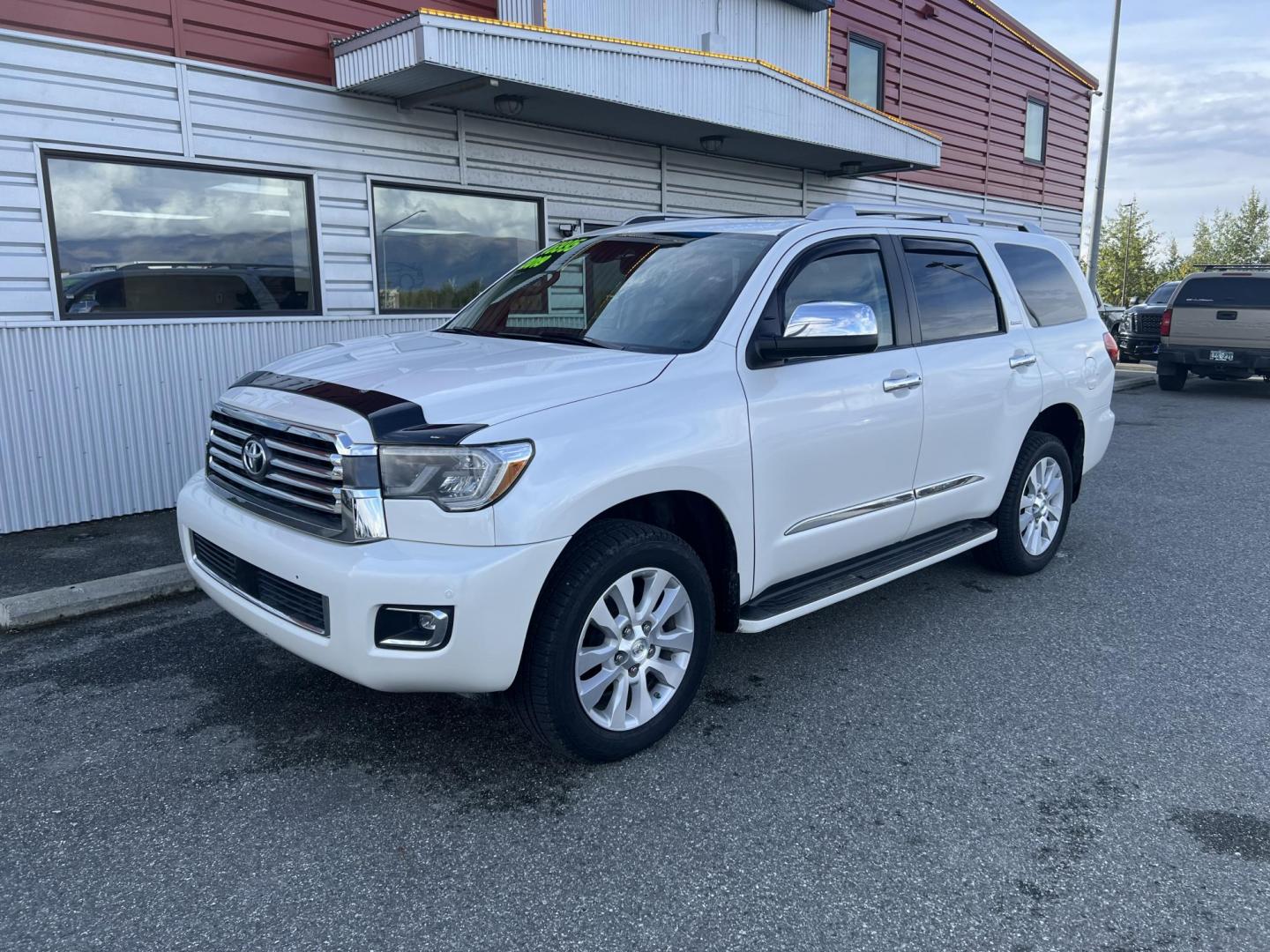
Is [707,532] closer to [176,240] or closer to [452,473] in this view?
[452,473]

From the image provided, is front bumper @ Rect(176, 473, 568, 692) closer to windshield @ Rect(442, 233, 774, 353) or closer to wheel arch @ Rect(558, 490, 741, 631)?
wheel arch @ Rect(558, 490, 741, 631)

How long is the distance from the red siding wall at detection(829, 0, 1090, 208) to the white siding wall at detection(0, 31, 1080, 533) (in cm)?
734

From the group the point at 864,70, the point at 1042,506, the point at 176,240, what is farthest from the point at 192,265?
the point at 864,70

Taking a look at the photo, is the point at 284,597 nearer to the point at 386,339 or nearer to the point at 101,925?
the point at 101,925

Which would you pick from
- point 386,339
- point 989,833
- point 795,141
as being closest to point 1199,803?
point 989,833

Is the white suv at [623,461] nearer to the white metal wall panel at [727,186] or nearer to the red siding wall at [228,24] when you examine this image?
the red siding wall at [228,24]

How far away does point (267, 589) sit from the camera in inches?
126

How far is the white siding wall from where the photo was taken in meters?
6.17

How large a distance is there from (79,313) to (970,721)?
6169 millimetres

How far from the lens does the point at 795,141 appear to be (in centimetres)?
995

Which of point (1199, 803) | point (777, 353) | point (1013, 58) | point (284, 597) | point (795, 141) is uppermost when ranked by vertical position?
point (1013, 58)

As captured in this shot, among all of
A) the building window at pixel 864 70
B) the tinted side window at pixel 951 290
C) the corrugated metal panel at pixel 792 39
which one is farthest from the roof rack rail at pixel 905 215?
the building window at pixel 864 70

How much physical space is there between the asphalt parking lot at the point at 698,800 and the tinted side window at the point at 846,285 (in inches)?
60.4

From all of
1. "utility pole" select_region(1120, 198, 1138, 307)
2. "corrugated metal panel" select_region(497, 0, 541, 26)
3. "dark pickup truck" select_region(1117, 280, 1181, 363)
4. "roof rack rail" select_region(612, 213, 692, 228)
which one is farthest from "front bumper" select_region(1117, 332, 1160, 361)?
"utility pole" select_region(1120, 198, 1138, 307)
